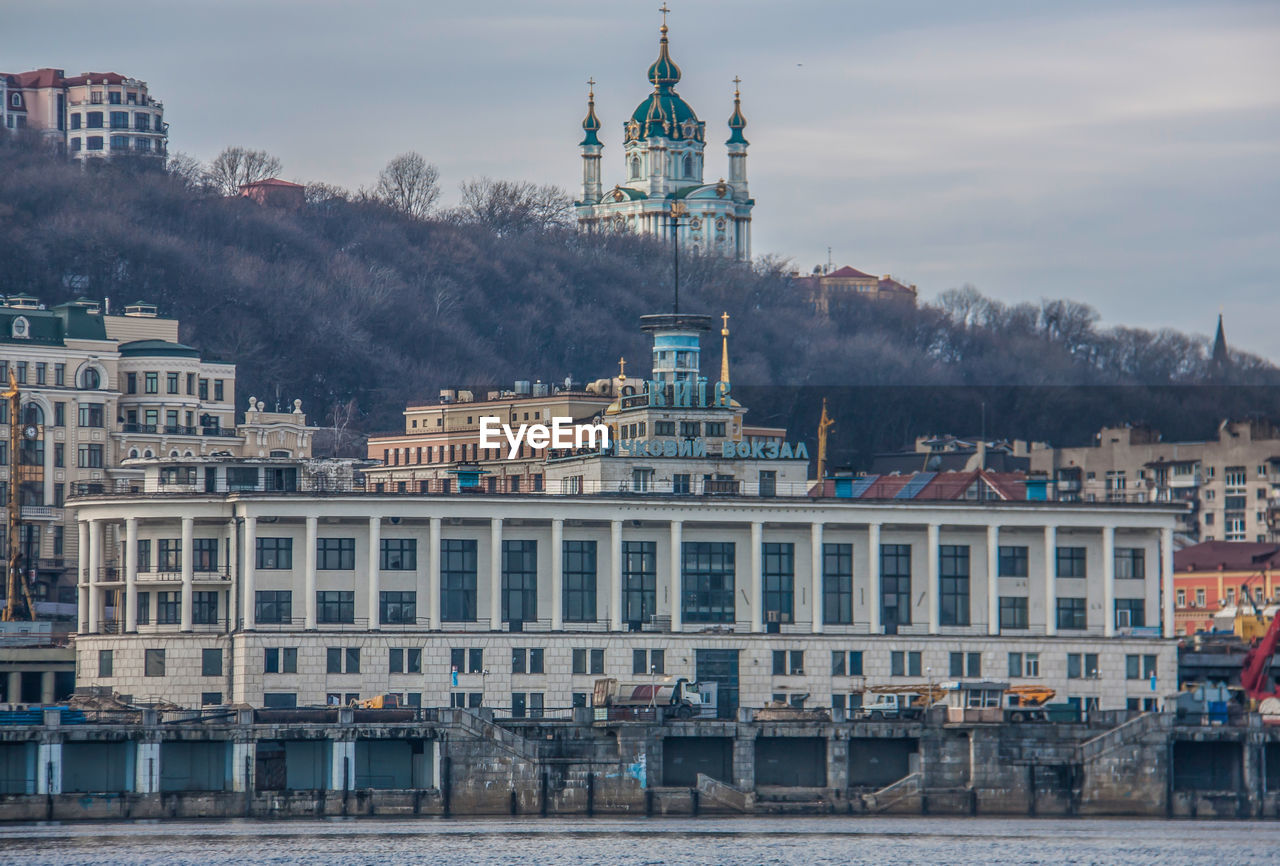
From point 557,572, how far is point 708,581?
28.6 feet

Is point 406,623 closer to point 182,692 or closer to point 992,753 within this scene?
point 182,692

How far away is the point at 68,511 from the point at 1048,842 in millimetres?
92133

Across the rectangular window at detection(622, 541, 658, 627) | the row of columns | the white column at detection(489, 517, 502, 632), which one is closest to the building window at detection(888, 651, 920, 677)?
the row of columns

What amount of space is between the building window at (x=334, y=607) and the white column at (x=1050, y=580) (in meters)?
38.1

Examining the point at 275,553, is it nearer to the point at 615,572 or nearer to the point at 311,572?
the point at 311,572

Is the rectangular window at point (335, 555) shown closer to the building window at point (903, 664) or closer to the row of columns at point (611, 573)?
the row of columns at point (611, 573)

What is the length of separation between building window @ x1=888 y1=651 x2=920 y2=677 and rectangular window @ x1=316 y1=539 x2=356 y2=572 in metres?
29.4

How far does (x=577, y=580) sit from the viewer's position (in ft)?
487

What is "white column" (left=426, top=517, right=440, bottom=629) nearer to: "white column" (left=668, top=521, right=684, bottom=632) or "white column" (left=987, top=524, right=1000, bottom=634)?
"white column" (left=668, top=521, right=684, bottom=632)

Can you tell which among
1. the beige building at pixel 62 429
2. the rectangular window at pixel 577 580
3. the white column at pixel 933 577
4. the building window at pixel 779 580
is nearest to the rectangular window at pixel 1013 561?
the white column at pixel 933 577

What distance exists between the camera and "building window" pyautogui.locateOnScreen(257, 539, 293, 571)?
5694 inches

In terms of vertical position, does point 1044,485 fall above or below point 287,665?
above

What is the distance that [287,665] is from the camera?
14162 cm

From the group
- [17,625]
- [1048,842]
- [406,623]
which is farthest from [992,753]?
[17,625]
